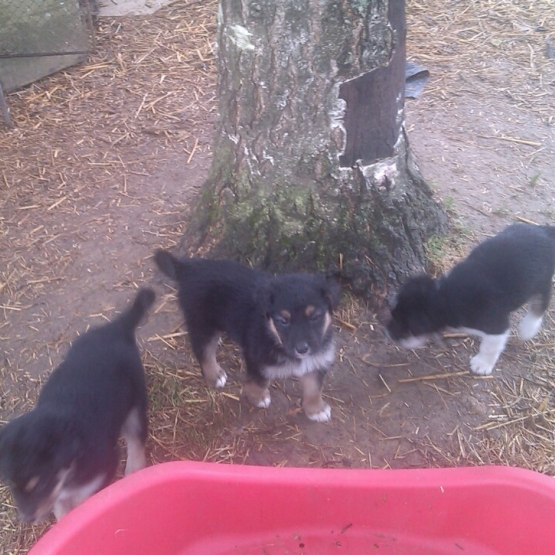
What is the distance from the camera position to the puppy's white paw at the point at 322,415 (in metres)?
3.29

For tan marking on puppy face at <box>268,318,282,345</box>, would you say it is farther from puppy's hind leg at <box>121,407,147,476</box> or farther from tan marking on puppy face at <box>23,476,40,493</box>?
tan marking on puppy face at <box>23,476,40,493</box>

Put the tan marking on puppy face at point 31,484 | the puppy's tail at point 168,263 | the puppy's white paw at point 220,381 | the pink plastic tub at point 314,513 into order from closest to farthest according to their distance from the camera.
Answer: the tan marking on puppy face at point 31,484
the pink plastic tub at point 314,513
the puppy's tail at point 168,263
the puppy's white paw at point 220,381

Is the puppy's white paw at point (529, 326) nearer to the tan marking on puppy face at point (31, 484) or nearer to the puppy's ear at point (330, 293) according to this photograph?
the puppy's ear at point (330, 293)

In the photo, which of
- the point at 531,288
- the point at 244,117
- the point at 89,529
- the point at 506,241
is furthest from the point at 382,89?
the point at 89,529

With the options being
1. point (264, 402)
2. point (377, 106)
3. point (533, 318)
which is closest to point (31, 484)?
point (264, 402)

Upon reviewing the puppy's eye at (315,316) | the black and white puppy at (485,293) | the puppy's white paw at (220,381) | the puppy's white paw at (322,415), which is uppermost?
the puppy's eye at (315,316)

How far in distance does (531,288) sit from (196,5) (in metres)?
5.89

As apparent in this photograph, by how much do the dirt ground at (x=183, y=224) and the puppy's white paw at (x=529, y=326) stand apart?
62 mm

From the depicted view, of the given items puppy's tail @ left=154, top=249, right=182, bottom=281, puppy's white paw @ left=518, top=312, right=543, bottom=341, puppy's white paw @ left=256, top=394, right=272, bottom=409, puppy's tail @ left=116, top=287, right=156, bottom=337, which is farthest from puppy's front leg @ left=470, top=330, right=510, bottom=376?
puppy's tail @ left=116, top=287, right=156, bottom=337

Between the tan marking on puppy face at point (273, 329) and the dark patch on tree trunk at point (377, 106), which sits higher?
the dark patch on tree trunk at point (377, 106)

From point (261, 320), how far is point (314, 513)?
94 cm

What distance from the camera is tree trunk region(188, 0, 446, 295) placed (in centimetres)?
313

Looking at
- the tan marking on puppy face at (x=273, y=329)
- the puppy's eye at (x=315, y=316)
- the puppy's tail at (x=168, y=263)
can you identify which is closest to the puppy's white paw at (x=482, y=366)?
the puppy's eye at (x=315, y=316)

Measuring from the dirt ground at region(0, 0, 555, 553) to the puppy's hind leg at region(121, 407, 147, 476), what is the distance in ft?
0.42
